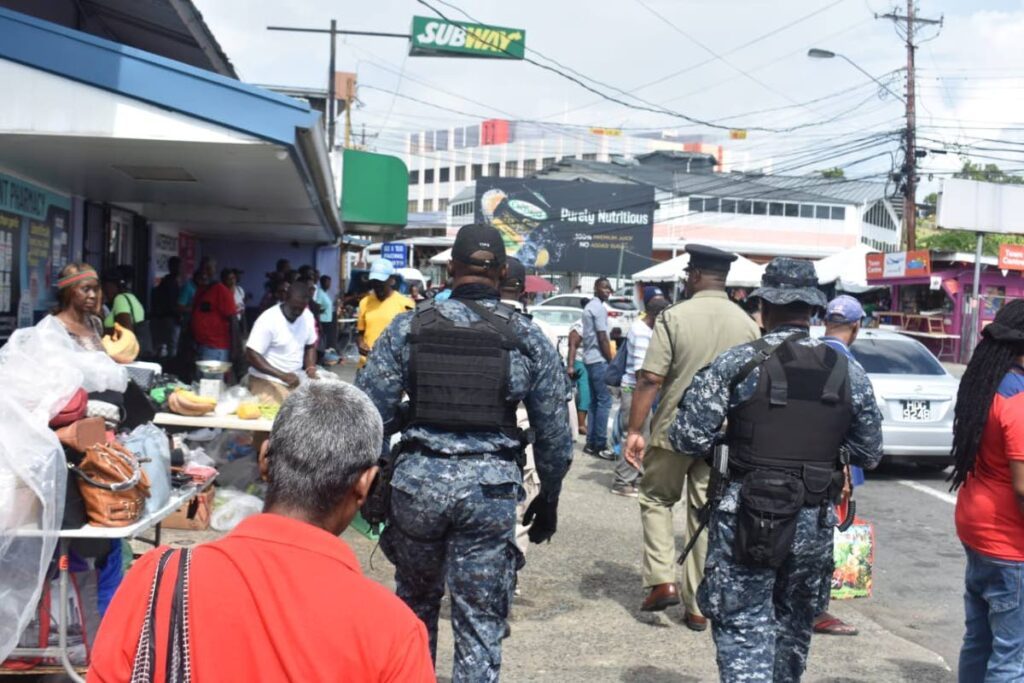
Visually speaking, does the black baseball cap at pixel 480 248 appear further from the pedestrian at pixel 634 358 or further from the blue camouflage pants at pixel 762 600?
the pedestrian at pixel 634 358

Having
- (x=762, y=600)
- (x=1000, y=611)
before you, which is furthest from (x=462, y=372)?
(x=1000, y=611)

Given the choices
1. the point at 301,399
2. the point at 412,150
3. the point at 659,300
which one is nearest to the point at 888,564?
the point at 659,300

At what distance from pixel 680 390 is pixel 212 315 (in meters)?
7.38

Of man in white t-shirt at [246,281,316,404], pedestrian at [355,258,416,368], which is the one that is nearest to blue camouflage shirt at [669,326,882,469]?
man in white t-shirt at [246,281,316,404]

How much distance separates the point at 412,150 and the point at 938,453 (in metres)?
108

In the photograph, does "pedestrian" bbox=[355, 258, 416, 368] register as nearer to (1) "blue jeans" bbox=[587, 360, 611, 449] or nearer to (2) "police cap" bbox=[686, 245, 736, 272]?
(1) "blue jeans" bbox=[587, 360, 611, 449]

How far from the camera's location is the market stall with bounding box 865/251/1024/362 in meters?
29.4

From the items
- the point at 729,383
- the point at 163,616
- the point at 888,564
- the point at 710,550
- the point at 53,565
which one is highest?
the point at 729,383

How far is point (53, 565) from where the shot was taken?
13.5 feet

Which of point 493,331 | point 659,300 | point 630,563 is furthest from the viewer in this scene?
point 659,300

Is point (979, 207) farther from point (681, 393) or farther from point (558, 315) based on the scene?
point (681, 393)

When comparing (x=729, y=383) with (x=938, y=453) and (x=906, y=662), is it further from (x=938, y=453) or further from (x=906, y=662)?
(x=938, y=453)

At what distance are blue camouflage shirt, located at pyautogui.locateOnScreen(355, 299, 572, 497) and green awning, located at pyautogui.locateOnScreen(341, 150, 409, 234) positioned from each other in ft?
35.0

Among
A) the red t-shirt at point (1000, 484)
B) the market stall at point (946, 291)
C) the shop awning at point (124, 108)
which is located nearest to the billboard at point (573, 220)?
the market stall at point (946, 291)
